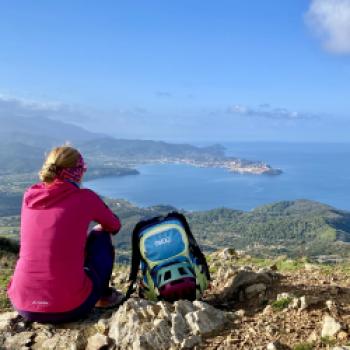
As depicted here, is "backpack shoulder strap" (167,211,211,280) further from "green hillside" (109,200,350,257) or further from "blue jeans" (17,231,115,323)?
"green hillside" (109,200,350,257)

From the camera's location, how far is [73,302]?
16.7ft

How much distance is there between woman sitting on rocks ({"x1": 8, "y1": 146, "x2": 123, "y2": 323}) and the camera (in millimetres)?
4902

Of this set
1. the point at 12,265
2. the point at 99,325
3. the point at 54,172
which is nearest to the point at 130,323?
the point at 99,325

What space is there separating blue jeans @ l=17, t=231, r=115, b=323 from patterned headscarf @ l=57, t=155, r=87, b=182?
2.50 feet

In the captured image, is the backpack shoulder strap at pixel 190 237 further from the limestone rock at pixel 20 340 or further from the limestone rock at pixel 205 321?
the limestone rock at pixel 20 340

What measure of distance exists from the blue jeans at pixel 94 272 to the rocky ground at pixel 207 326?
0.52 ft

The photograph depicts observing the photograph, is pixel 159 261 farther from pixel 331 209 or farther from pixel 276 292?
pixel 331 209

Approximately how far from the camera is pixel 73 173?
5.05 meters

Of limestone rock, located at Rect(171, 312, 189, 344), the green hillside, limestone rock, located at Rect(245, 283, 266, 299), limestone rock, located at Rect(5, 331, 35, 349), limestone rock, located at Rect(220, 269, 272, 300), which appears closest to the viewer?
limestone rock, located at Rect(171, 312, 189, 344)

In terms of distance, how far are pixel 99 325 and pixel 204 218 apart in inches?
7372

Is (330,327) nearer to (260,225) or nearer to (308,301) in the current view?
(308,301)

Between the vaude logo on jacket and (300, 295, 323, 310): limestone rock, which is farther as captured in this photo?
the vaude logo on jacket

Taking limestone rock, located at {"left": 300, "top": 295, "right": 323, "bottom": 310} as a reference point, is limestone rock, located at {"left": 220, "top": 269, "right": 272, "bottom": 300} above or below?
below

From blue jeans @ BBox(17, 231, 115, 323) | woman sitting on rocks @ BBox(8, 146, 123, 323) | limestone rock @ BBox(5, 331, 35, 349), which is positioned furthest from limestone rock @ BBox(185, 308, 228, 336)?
limestone rock @ BBox(5, 331, 35, 349)
